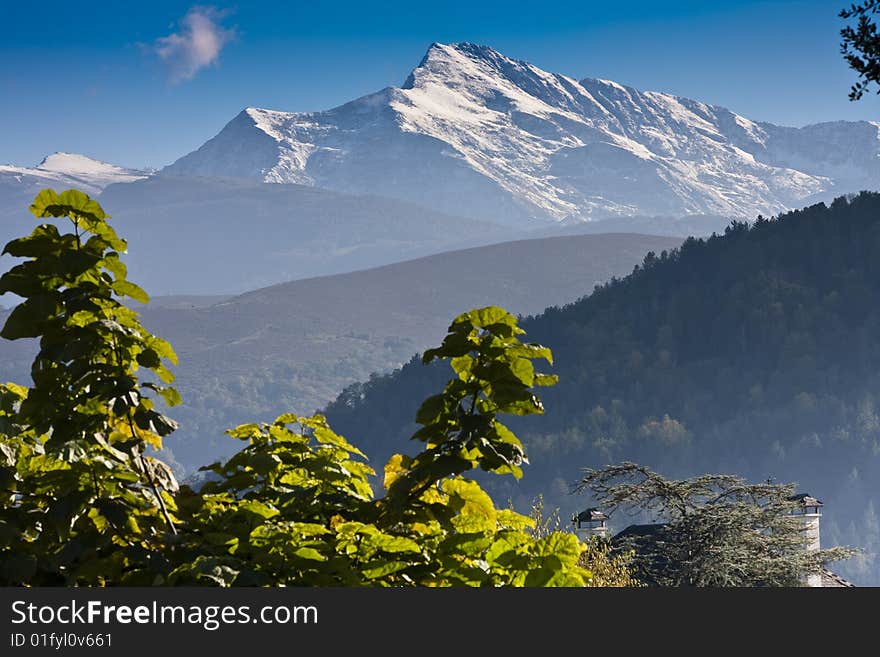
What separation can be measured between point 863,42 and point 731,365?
184967mm

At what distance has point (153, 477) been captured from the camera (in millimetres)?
3979

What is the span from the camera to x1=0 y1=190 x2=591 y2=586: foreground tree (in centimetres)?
372

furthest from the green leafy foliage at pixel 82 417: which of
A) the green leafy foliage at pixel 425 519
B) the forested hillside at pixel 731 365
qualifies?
the forested hillside at pixel 731 365

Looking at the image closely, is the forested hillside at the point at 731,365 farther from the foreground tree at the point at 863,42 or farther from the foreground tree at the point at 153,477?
the foreground tree at the point at 153,477

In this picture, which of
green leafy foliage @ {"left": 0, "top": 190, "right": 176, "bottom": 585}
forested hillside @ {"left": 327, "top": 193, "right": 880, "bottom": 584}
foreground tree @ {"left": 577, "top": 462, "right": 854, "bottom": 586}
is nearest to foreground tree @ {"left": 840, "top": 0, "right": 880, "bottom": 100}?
foreground tree @ {"left": 577, "top": 462, "right": 854, "bottom": 586}

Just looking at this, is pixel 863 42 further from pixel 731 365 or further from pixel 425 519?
pixel 731 365

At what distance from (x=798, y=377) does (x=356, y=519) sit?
190504 millimetres

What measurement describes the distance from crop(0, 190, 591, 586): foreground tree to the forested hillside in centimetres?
16503

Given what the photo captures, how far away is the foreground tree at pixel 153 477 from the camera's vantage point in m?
3.72

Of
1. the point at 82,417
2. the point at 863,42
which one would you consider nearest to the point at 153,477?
the point at 82,417

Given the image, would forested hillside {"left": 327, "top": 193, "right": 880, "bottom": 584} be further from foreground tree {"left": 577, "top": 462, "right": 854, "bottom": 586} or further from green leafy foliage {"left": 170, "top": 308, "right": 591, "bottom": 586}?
green leafy foliage {"left": 170, "top": 308, "right": 591, "bottom": 586}

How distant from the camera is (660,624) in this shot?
2.99 metres

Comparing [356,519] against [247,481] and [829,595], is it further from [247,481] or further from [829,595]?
[829,595]

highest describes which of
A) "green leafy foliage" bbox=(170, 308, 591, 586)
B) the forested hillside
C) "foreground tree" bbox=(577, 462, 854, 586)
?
the forested hillside
